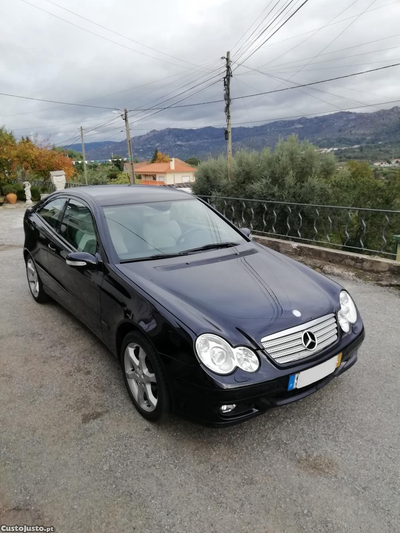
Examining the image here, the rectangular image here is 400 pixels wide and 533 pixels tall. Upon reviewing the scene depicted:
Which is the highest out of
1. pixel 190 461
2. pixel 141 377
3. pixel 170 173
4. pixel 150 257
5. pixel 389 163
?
pixel 170 173

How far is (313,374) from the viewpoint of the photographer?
80.2 inches

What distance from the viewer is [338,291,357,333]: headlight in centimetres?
233

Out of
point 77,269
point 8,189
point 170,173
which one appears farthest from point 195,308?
point 170,173

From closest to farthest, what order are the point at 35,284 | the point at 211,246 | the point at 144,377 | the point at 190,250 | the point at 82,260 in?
the point at 144,377 < the point at 82,260 < the point at 190,250 < the point at 211,246 < the point at 35,284

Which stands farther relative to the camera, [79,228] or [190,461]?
[79,228]

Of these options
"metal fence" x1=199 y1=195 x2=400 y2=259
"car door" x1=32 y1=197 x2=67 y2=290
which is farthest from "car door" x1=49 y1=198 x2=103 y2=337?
"metal fence" x1=199 y1=195 x2=400 y2=259

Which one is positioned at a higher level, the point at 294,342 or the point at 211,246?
the point at 211,246

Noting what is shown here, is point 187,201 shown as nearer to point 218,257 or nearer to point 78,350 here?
point 218,257

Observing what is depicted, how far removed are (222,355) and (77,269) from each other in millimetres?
→ 1679

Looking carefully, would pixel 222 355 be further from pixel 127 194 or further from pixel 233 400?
pixel 127 194

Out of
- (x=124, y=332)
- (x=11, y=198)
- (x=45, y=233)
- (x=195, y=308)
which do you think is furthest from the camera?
(x=11, y=198)

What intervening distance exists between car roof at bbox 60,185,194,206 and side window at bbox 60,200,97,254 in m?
0.14

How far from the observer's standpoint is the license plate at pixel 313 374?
1.96m

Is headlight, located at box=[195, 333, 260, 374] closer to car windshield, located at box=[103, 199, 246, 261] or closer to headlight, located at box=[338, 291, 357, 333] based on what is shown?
headlight, located at box=[338, 291, 357, 333]
